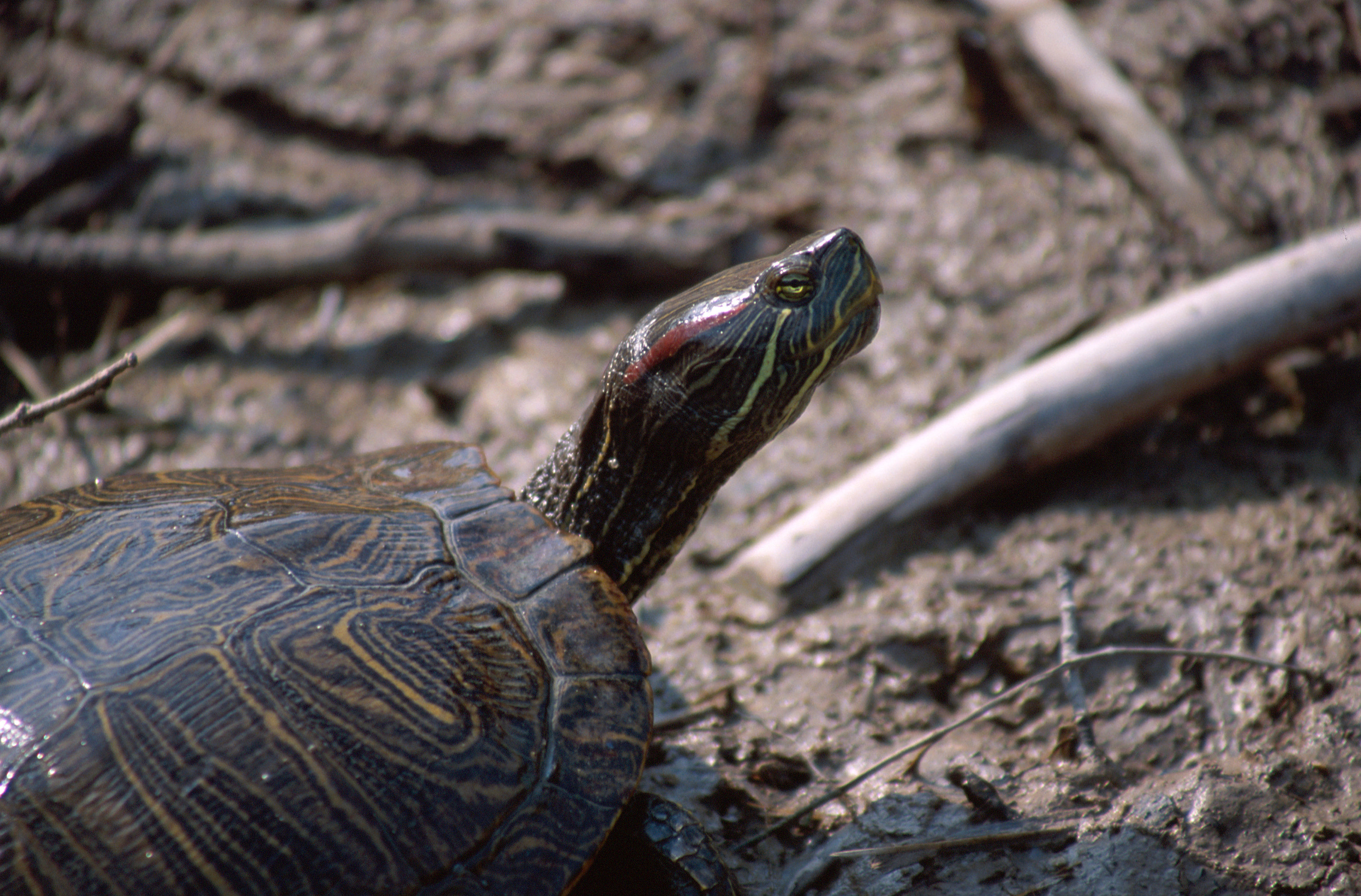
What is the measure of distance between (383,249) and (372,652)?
386cm

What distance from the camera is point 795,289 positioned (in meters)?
3.20

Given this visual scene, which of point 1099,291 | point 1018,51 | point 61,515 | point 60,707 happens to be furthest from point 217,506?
point 1018,51

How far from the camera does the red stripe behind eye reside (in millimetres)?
3193

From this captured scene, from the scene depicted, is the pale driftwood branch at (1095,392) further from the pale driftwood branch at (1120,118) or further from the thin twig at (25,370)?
the thin twig at (25,370)

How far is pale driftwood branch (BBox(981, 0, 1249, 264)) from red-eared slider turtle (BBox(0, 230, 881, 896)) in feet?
9.79

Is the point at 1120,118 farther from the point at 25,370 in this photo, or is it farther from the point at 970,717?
the point at 25,370

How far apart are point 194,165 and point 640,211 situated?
3557mm

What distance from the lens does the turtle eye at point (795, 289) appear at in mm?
3197

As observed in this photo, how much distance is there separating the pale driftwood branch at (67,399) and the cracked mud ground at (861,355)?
6.72 feet

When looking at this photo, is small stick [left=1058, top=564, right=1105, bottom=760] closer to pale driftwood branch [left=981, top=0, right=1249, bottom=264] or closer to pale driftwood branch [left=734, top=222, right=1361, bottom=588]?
pale driftwood branch [left=734, top=222, right=1361, bottom=588]

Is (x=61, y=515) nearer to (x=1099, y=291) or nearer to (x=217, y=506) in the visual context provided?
(x=217, y=506)

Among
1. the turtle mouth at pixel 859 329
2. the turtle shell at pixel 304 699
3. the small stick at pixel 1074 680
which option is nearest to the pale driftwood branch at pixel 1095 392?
the small stick at pixel 1074 680

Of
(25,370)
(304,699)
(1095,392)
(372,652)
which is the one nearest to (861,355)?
(1095,392)

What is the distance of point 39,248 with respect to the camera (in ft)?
19.3
